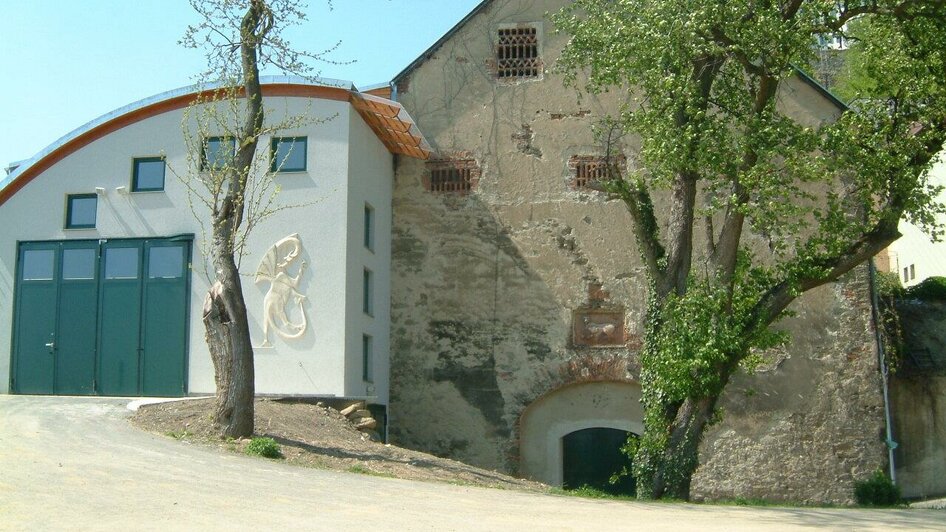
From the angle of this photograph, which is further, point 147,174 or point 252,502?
point 147,174

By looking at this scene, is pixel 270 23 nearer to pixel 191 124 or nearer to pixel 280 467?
pixel 191 124

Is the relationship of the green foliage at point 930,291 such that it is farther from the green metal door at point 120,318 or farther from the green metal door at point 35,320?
the green metal door at point 35,320

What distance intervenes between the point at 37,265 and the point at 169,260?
8.41 ft

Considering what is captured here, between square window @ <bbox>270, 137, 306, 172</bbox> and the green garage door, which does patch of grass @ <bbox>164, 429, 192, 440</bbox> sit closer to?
the green garage door

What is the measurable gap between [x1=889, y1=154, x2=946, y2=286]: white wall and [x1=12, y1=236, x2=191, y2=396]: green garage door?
63.8 ft

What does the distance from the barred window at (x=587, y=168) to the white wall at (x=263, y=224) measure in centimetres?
391

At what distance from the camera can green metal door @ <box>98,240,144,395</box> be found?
707 inches

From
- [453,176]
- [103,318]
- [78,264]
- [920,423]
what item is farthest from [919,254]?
[78,264]

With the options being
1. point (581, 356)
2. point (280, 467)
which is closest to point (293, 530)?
point (280, 467)

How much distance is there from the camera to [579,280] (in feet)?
64.6

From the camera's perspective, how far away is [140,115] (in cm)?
1864

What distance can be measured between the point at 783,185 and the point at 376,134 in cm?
891

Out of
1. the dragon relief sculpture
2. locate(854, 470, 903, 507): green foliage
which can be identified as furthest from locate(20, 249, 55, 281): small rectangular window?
locate(854, 470, 903, 507): green foliage

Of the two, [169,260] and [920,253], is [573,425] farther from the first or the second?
[920,253]
